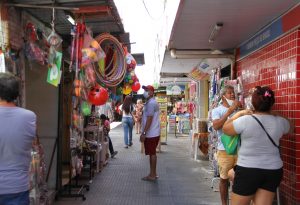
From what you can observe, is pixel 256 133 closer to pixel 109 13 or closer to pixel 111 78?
pixel 109 13

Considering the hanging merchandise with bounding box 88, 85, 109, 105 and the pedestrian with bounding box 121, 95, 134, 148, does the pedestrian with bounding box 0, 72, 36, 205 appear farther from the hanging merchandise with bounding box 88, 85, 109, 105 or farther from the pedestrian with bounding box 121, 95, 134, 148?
the pedestrian with bounding box 121, 95, 134, 148

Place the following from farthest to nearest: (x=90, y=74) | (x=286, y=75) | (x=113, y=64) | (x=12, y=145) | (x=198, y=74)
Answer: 1. (x=198, y=74)
2. (x=113, y=64)
3. (x=90, y=74)
4. (x=286, y=75)
5. (x=12, y=145)

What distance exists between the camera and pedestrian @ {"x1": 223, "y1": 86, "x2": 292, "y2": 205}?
4.21 meters

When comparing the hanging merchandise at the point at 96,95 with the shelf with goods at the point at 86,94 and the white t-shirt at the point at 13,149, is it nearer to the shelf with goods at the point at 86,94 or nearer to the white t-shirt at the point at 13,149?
the shelf with goods at the point at 86,94

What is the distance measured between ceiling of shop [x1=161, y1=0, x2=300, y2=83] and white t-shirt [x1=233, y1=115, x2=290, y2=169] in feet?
6.60

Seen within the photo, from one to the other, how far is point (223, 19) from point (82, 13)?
2.21 metres

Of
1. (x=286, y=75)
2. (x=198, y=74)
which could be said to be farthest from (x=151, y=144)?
(x=198, y=74)

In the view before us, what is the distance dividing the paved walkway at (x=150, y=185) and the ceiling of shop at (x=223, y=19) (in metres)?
2.85

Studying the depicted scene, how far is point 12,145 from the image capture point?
3389mm

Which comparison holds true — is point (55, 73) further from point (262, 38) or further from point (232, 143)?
point (262, 38)

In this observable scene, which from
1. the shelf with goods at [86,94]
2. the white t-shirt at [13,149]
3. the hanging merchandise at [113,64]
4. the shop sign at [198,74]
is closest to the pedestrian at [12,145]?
the white t-shirt at [13,149]

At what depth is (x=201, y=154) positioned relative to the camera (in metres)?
12.0

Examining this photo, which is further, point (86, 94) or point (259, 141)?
point (86, 94)

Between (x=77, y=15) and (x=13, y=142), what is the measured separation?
3033 mm
